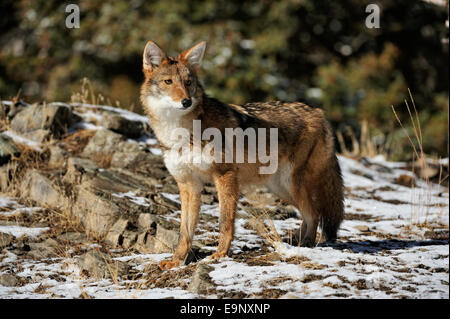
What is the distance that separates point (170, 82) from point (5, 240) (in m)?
2.82

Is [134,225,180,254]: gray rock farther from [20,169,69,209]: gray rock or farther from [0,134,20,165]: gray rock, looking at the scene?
[0,134,20,165]: gray rock

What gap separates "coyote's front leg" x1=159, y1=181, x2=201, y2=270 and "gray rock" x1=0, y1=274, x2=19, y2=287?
1.64 meters

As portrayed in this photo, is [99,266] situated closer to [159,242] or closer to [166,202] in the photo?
[159,242]

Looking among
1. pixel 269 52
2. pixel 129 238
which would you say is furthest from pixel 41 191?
pixel 269 52

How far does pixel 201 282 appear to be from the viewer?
4375 millimetres

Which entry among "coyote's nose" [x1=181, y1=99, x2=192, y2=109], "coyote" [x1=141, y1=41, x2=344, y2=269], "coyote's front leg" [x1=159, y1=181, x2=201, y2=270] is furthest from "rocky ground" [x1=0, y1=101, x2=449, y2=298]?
"coyote's nose" [x1=181, y1=99, x2=192, y2=109]

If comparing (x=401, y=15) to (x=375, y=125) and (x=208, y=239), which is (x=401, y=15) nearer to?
(x=375, y=125)

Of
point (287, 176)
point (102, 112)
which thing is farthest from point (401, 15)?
point (287, 176)

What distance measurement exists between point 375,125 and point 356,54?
4321 mm

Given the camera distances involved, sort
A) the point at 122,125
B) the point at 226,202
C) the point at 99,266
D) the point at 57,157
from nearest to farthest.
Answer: the point at 99,266 → the point at 226,202 → the point at 57,157 → the point at 122,125

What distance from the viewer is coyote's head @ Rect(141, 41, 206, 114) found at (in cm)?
530

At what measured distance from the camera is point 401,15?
19953 millimetres

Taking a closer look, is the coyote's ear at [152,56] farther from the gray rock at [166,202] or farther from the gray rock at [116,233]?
the gray rock at [166,202]

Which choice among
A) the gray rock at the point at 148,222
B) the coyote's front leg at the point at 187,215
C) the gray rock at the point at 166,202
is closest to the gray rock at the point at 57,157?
the gray rock at the point at 166,202
